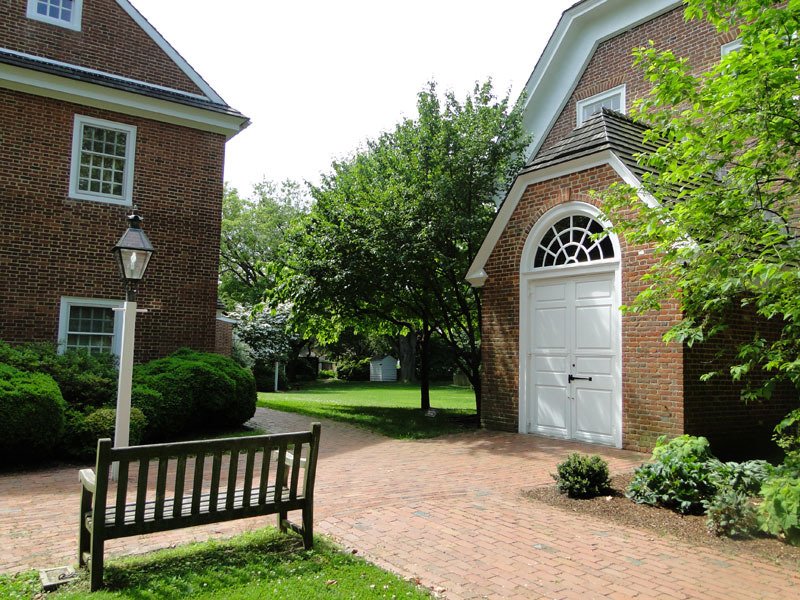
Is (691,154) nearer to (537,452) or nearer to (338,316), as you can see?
(537,452)

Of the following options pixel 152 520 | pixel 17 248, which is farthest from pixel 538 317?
pixel 17 248

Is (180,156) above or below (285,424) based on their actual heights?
above

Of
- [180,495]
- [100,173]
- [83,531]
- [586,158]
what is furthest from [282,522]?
[100,173]

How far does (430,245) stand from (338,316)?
15.9 ft

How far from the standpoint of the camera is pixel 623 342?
369 inches

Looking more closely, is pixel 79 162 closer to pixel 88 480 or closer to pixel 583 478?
pixel 88 480

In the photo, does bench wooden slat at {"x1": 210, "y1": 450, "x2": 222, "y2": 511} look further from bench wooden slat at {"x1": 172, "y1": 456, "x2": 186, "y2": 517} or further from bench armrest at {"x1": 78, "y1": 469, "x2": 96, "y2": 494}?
bench armrest at {"x1": 78, "y1": 469, "x2": 96, "y2": 494}

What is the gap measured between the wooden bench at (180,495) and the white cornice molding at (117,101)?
10686 mm

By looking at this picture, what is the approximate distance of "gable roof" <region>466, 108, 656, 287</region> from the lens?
965cm

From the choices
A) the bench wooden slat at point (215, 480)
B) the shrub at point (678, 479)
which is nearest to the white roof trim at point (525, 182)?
the shrub at point (678, 479)

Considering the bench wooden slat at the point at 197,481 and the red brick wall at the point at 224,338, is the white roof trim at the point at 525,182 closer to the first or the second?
the bench wooden slat at the point at 197,481

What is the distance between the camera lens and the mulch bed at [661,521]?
4.94 meters

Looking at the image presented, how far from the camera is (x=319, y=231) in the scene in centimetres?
1410

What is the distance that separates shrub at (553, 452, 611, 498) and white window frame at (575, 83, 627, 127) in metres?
10.4
